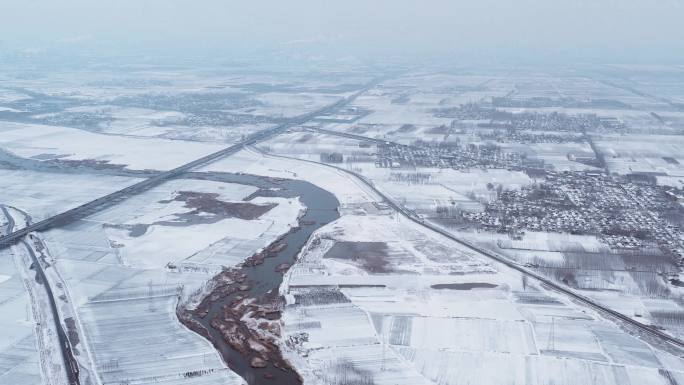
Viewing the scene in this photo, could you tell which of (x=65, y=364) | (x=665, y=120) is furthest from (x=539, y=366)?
(x=665, y=120)

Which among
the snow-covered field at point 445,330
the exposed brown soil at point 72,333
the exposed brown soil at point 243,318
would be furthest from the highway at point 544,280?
the exposed brown soil at point 72,333

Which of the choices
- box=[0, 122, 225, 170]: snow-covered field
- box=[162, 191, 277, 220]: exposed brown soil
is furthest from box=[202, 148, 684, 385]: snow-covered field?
box=[0, 122, 225, 170]: snow-covered field

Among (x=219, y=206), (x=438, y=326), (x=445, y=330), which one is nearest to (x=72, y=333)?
(x=438, y=326)

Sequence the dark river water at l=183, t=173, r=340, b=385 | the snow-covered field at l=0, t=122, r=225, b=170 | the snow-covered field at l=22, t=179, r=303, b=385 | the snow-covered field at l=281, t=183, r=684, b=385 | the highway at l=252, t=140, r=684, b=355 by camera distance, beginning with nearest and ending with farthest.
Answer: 1. the snow-covered field at l=281, t=183, r=684, b=385
2. the dark river water at l=183, t=173, r=340, b=385
3. the snow-covered field at l=22, t=179, r=303, b=385
4. the highway at l=252, t=140, r=684, b=355
5. the snow-covered field at l=0, t=122, r=225, b=170

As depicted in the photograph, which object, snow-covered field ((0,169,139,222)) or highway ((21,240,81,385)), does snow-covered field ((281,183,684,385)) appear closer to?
highway ((21,240,81,385))

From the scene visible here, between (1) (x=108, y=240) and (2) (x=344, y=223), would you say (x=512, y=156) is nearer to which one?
(2) (x=344, y=223)

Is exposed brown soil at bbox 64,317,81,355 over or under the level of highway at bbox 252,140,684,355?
under

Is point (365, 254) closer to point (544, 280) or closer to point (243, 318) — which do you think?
point (243, 318)

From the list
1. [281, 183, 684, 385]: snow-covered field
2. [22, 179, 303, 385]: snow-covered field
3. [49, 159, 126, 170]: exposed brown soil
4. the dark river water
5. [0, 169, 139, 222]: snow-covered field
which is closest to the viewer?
[281, 183, 684, 385]: snow-covered field
